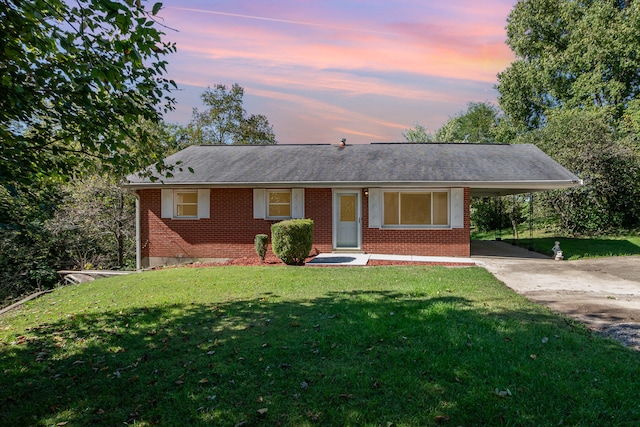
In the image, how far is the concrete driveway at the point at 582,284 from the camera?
5.88 m

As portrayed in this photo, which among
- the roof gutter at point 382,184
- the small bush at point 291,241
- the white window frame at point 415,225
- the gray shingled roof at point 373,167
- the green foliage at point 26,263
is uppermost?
the gray shingled roof at point 373,167

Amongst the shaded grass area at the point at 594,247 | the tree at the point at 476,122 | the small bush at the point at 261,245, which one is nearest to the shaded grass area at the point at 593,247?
the shaded grass area at the point at 594,247

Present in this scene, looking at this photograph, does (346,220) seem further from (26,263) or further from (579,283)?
(26,263)

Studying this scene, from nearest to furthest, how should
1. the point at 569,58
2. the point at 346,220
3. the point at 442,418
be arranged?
the point at 442,418, the point at 346,220, the point at 569,58

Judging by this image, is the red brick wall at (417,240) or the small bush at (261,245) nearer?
the small bush at (261,245)

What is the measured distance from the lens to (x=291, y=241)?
37.2ft

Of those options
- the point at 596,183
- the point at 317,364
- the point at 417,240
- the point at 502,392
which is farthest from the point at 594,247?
the point at 317,364

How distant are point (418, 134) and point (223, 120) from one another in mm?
20836

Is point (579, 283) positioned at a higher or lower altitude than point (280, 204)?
lower

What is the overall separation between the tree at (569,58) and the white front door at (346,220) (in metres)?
21.1

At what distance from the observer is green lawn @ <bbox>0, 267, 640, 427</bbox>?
3236 millimetres

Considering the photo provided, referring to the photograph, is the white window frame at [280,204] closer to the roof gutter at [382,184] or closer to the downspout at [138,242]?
the roof gutter at [382,184]

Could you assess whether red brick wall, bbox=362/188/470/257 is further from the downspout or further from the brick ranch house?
the downspout

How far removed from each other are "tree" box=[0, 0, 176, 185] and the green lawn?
217cm
